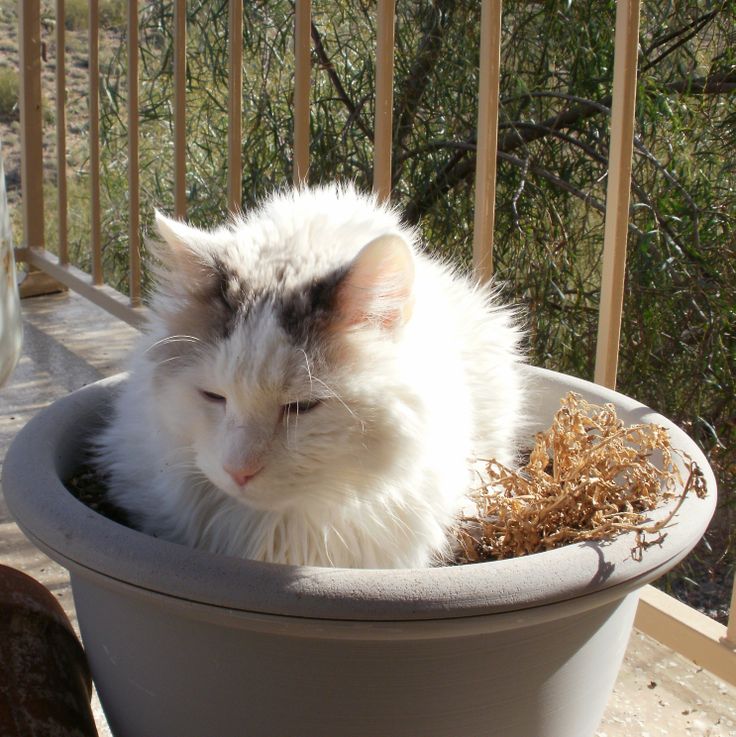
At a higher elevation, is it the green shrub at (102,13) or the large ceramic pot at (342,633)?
the green shrub at (102,13)

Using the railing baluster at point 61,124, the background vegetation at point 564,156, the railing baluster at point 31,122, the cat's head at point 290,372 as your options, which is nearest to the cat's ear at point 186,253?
the cat's head at point 290,372

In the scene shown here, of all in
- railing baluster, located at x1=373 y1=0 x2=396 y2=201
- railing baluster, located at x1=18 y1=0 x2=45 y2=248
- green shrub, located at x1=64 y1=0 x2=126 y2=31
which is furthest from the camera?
green shrub, located at x1=64 y1=0 x2=126 y2=31

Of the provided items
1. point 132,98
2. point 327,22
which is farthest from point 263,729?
point 327,22

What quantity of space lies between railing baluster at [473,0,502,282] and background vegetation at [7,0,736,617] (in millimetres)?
589

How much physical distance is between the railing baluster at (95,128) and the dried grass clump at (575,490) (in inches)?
76.5

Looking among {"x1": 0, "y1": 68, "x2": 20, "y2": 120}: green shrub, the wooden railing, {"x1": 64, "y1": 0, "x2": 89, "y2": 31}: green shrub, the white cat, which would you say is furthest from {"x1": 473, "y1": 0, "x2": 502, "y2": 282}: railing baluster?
{"x1": 0, "y1": 68, "x2": 20, "y2": 120}: green shrub

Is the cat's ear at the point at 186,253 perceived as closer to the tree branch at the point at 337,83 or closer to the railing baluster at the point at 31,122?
the tree branch at the point at 337,83

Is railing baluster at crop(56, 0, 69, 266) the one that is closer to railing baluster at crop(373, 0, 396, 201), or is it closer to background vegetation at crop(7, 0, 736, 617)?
background vegetation at crop(7, 0, 736, 617)

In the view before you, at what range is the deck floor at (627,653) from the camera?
1.36 meters

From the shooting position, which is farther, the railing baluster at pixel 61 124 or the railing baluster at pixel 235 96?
the railing baluster at pixel 61 124

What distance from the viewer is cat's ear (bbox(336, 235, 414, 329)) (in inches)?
34.7

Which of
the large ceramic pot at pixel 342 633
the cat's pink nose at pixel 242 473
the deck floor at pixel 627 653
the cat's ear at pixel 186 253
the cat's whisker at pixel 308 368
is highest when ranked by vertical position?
the cat's ear at pixel 186 253

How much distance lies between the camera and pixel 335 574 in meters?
0.82

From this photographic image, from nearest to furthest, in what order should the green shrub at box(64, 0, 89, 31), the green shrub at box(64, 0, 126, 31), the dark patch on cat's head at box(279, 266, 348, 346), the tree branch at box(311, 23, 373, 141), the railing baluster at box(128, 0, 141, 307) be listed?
1. the dark patch on cat's head at box(279, 266, 348, 346)
2. the railing baluster at box(128, 0, 141, 307)
3. the tree branch at box(311, 23, 373, 141)
4. the green shrub at box(64, 0, 126, 31)
5. the green shrub at box(64, 0, 89, 31)
